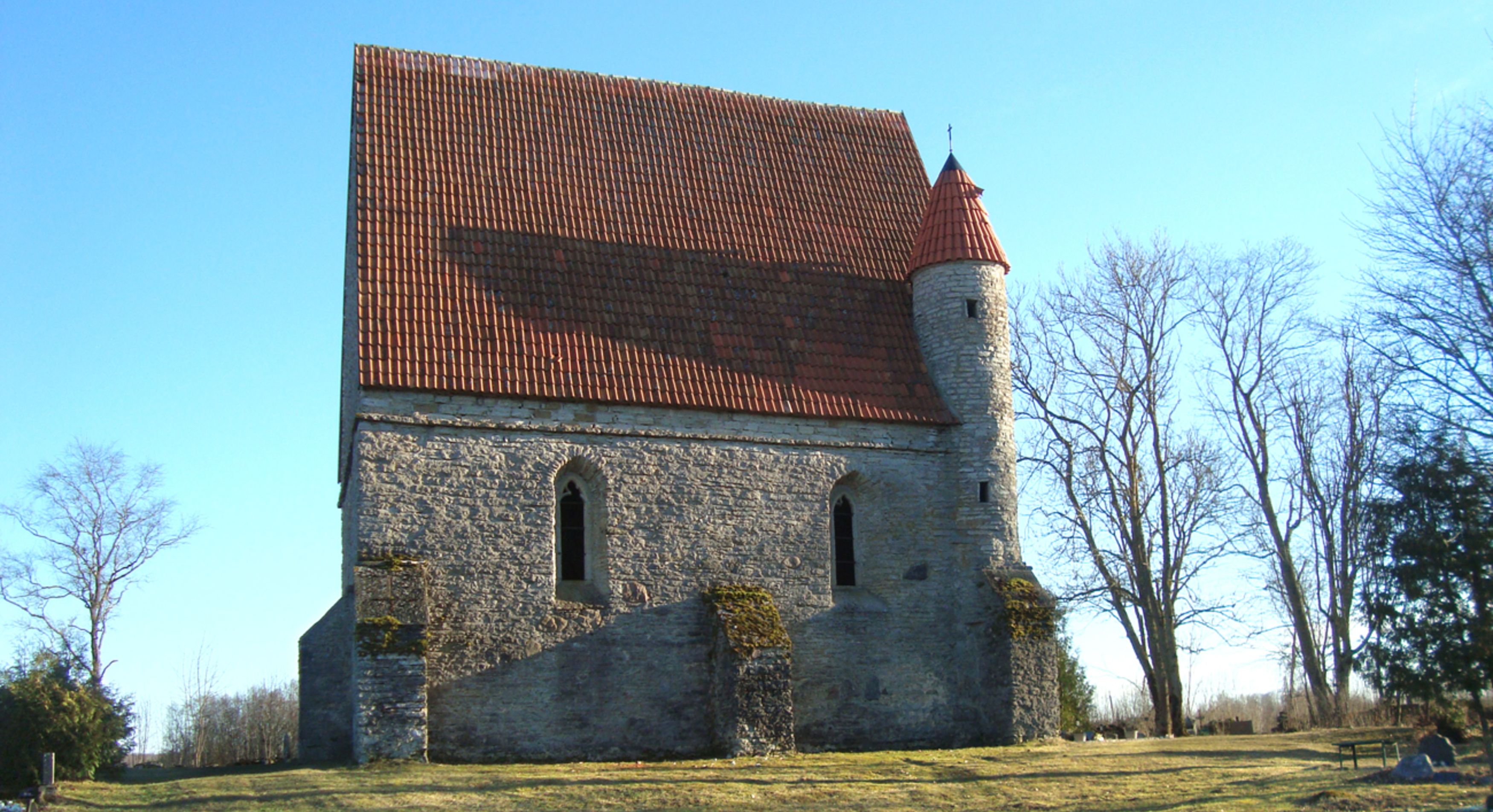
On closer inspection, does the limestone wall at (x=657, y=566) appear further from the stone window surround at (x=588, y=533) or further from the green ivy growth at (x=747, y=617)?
the green ivy growth at (x=747, y=617)

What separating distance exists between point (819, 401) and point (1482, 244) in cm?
991

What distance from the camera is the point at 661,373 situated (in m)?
20.7

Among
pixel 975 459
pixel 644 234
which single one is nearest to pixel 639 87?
pixel 644 234

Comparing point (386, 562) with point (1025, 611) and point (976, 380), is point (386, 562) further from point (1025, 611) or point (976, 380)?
point (976, 380)

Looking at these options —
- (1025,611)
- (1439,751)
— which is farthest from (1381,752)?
(1025,611)

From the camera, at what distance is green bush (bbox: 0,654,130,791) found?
17906 millimetres

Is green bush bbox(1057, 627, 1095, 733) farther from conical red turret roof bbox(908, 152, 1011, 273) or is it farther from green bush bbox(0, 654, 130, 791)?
green bush bbox(0, 654, 130, 791)

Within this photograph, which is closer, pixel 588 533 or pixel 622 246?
pixel 588 533

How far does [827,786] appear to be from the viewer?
626 inches

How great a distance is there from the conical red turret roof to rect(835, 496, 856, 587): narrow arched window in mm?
4573

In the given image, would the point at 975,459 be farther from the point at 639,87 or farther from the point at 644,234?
the point at 639,87

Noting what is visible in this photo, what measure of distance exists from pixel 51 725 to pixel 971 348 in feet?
49.3

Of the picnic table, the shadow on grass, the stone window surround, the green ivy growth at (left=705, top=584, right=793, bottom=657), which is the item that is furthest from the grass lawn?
the stone window surround

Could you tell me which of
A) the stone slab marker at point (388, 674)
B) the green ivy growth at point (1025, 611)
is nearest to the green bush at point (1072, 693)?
the green ivy growth at point (1025, 611)
